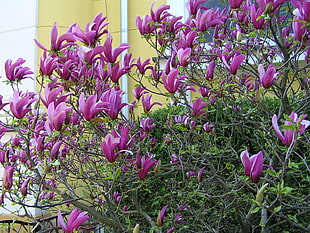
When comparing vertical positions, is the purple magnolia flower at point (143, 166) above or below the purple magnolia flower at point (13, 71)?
below

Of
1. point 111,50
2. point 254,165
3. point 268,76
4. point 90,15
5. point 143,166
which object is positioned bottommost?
point 143,166

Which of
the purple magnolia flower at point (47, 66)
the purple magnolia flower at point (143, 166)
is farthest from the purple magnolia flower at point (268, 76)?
the purple magnolia flower at point (47, 66)

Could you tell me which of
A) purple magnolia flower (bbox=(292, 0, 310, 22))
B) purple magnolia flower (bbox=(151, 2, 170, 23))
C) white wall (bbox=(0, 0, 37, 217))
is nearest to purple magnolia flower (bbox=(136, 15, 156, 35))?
purple magnolia flower (bbox=(151, 2, 170, 23))

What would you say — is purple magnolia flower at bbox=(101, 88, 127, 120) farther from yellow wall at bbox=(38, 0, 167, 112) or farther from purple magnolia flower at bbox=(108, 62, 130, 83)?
yellow wall at bbox=(38, 0, 167, 112)

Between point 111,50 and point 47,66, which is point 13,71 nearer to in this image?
point 47,66

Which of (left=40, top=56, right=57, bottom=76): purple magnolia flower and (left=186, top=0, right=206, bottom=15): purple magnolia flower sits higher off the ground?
(left=186, top=0, right=206, bottom=15): purple magnolia flower

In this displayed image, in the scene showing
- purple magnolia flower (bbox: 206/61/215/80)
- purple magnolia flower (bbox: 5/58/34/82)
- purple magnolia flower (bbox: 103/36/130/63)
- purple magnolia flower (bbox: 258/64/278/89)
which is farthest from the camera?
purple magnolia flower (bbox: 206/61/215/80)

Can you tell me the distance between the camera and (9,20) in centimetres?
433

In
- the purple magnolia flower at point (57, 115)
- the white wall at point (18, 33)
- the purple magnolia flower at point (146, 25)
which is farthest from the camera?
the white wall at point (18, 33)

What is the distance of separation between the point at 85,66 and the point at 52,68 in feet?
0.51

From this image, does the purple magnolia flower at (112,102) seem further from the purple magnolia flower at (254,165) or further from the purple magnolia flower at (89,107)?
the purple magnolia flower at (254,165)

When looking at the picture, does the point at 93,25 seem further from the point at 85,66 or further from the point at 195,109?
the point at 195,109

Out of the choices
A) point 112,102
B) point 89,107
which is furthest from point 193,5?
point 89,107

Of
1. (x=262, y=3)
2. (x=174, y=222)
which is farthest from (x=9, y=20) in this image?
(x=262, y=3)
